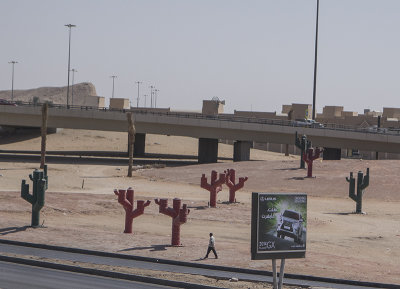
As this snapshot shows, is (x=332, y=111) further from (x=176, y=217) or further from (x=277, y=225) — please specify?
(x=277, y=225)

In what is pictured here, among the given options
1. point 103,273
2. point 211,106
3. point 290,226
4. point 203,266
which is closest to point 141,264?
point 203,266

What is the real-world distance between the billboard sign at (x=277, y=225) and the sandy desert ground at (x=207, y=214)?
19.3 feet

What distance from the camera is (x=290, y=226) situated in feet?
80.5

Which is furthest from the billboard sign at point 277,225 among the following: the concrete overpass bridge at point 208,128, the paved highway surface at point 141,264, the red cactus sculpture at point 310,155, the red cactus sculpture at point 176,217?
the concrete overpass bridge at point 208,128

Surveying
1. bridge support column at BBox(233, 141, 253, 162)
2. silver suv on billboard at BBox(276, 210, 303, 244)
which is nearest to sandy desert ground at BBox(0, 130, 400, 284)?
silver suv on billboard at BBox(276, 210, 303, 244)

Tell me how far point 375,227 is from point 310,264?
17445mm

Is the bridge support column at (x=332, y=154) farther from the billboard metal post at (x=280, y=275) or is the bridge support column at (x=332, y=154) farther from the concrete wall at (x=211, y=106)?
the billboard metal post at (x=280, y=275)

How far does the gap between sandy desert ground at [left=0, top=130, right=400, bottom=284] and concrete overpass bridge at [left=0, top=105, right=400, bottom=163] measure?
4832mm

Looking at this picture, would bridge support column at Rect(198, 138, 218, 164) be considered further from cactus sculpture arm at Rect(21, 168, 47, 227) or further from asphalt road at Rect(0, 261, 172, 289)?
asphalt road at Rect(0, 261, 172, 289)

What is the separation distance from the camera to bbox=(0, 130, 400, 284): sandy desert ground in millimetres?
34062

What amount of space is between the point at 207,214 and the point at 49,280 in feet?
79.6

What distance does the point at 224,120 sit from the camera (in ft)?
332

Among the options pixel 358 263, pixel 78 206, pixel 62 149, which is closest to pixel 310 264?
pixel 358 263

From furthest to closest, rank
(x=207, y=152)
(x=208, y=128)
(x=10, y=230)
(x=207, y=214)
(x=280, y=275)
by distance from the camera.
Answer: (x=207, y=152)
(x=208, y=128)
(x=207, y=214)
(x=10, y=230)
(x=280, y=275)
